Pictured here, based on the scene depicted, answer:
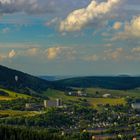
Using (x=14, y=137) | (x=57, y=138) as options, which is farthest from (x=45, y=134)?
(x=14, y=137)

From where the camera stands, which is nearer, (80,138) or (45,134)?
(45,134)

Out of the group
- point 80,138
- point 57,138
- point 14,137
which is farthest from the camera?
point 80,138

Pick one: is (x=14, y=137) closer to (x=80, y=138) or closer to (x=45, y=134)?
(x=45, y=134)

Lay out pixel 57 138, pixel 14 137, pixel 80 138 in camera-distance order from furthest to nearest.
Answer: pixel 80 138 < pixel 57 138 < pixel 14 137

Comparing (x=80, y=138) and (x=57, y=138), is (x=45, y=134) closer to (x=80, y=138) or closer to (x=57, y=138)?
(x=57, y=138)

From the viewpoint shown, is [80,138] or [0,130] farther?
[80,138]

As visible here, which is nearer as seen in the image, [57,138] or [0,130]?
[0,130]

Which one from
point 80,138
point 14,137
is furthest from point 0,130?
point 80,138

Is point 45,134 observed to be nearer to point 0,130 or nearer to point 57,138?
point 57,138
